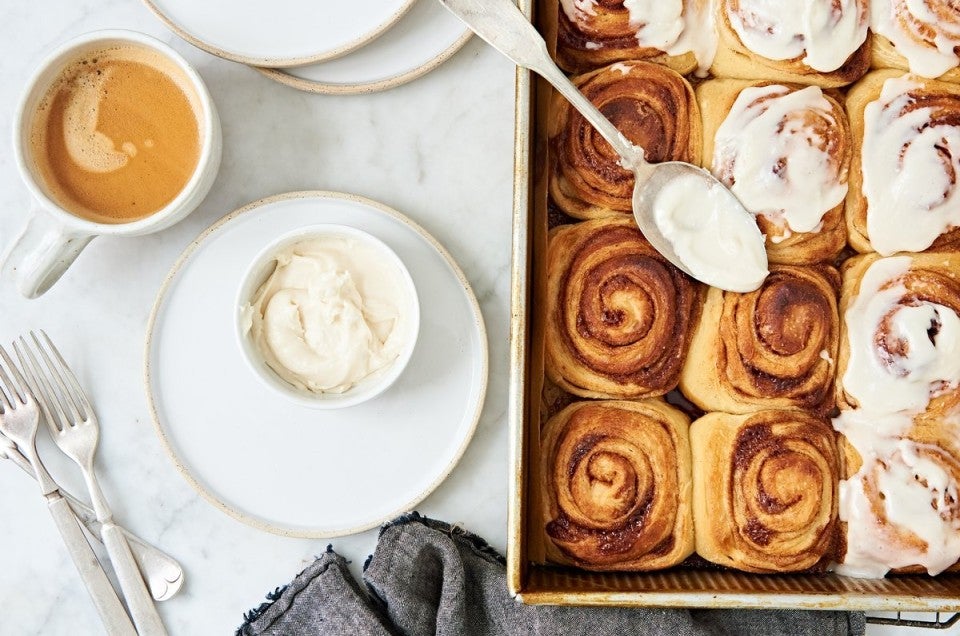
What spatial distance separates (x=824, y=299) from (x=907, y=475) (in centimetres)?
34

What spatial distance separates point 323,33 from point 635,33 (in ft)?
2.19

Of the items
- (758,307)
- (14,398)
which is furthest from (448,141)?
(14,398)

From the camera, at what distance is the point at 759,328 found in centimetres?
147

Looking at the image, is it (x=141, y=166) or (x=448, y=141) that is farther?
(x=448, y=141)

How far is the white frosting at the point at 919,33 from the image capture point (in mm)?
1513

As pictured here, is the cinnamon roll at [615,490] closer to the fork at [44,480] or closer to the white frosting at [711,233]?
the white frosting at [711,233]

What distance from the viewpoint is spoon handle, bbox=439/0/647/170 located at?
1436 mm

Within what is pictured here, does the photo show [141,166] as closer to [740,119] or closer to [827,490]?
[740,119]

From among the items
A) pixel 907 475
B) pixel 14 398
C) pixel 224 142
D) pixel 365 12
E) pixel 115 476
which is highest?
pixel 365 12

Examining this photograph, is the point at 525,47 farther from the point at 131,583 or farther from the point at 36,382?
the point at 131,583

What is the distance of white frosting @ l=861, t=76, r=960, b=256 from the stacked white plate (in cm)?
85

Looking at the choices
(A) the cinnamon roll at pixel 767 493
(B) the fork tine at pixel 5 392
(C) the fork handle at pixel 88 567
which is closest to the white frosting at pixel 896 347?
(A) the cinnamon roll at pixel 767 493

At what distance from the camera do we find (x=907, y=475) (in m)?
1.47

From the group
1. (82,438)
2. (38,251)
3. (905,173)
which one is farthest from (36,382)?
(905,173)
